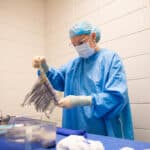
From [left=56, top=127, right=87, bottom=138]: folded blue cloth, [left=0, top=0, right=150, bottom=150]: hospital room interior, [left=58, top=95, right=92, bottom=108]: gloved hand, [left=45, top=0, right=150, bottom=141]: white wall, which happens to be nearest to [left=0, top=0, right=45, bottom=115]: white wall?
[left=0, top=0, right=150, bottom=150]: hospital room interior

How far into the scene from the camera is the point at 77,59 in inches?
77.1

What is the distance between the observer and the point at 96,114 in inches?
61.8

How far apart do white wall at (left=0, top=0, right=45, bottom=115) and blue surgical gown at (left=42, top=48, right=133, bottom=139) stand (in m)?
0.92

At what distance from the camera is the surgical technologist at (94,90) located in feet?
5.07

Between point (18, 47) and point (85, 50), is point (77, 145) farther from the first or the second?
point (18, 47)

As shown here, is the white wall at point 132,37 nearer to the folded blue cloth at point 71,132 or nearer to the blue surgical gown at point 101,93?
the blue surgical gown at point 101,93

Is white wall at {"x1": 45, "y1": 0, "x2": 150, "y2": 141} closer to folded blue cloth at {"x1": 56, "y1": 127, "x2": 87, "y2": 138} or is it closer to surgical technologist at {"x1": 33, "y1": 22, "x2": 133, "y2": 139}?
surgical technologist at {"x1": 33, "y1": 22, "x2": 133, "y2": 139}

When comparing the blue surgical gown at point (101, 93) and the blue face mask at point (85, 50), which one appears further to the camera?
the blue face mask at point (85, 50)

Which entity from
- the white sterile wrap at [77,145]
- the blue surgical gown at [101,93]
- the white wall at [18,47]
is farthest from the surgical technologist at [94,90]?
the white wall at [18,47]

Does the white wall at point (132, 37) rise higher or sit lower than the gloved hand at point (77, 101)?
higher

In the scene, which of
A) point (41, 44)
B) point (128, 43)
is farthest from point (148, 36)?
point (41, 44)

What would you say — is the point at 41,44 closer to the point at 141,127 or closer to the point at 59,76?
the point at 59,76

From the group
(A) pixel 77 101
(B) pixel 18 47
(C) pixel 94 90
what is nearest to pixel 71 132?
(A) pixel 77 101

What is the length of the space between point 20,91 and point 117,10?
1320 millimetres
